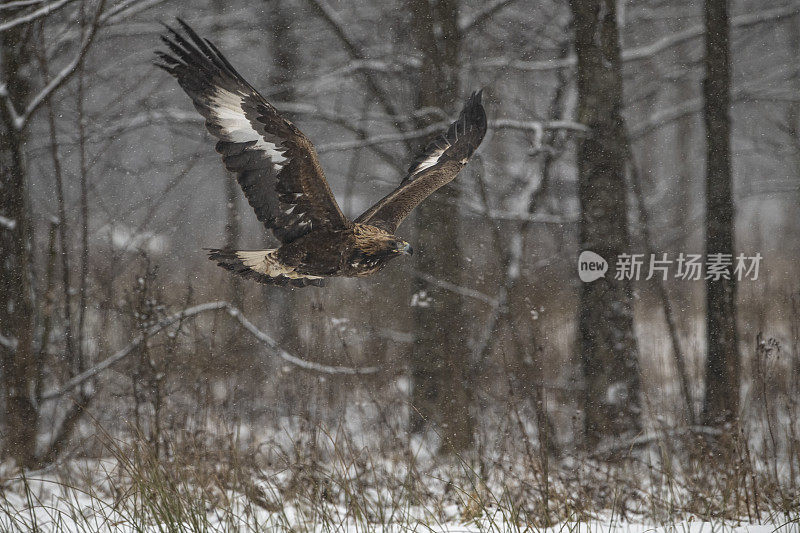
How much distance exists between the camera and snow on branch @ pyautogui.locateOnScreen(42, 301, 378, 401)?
8.79 feet

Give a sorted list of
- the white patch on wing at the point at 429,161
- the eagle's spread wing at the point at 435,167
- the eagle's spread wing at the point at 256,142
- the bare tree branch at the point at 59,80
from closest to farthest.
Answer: the eagle's spread wing at the point at 256,142
the eagle's spread wing at the point at 435,167
the white patch on wing at the point at 429,161
the bare tree branch at the point at 59,80

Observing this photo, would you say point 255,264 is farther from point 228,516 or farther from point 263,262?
point 228,516

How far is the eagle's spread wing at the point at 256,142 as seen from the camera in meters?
1.87

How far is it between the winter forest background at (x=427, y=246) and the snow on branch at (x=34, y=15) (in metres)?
0.01

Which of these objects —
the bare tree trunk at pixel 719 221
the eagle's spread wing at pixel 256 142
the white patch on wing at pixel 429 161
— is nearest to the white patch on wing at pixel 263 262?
the eagle's spread wing at pixel 256 142

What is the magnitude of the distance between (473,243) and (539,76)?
80 cm

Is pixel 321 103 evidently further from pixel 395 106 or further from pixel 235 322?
pixel 235 322

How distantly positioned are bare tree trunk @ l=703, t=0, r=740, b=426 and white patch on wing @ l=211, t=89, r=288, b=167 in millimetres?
1896

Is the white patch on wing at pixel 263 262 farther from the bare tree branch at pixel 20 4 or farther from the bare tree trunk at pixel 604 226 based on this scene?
the bare tree branch at pixel 20 4

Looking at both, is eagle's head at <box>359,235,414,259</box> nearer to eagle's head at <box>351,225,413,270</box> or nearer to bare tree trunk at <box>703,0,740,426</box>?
eagle's head at <box>351,225,413,270</box>

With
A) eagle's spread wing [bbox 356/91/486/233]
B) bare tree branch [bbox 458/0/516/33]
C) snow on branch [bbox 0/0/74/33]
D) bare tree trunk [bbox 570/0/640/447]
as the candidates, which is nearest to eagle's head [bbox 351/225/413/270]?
eagle's spread wing [bbox 356/91/486/233]

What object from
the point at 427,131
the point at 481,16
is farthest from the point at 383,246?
the point at 481,16

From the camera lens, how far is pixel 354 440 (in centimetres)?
261

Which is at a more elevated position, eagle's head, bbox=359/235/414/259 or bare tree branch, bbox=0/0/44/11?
bare tree branch, bbox=0/0/44/11
